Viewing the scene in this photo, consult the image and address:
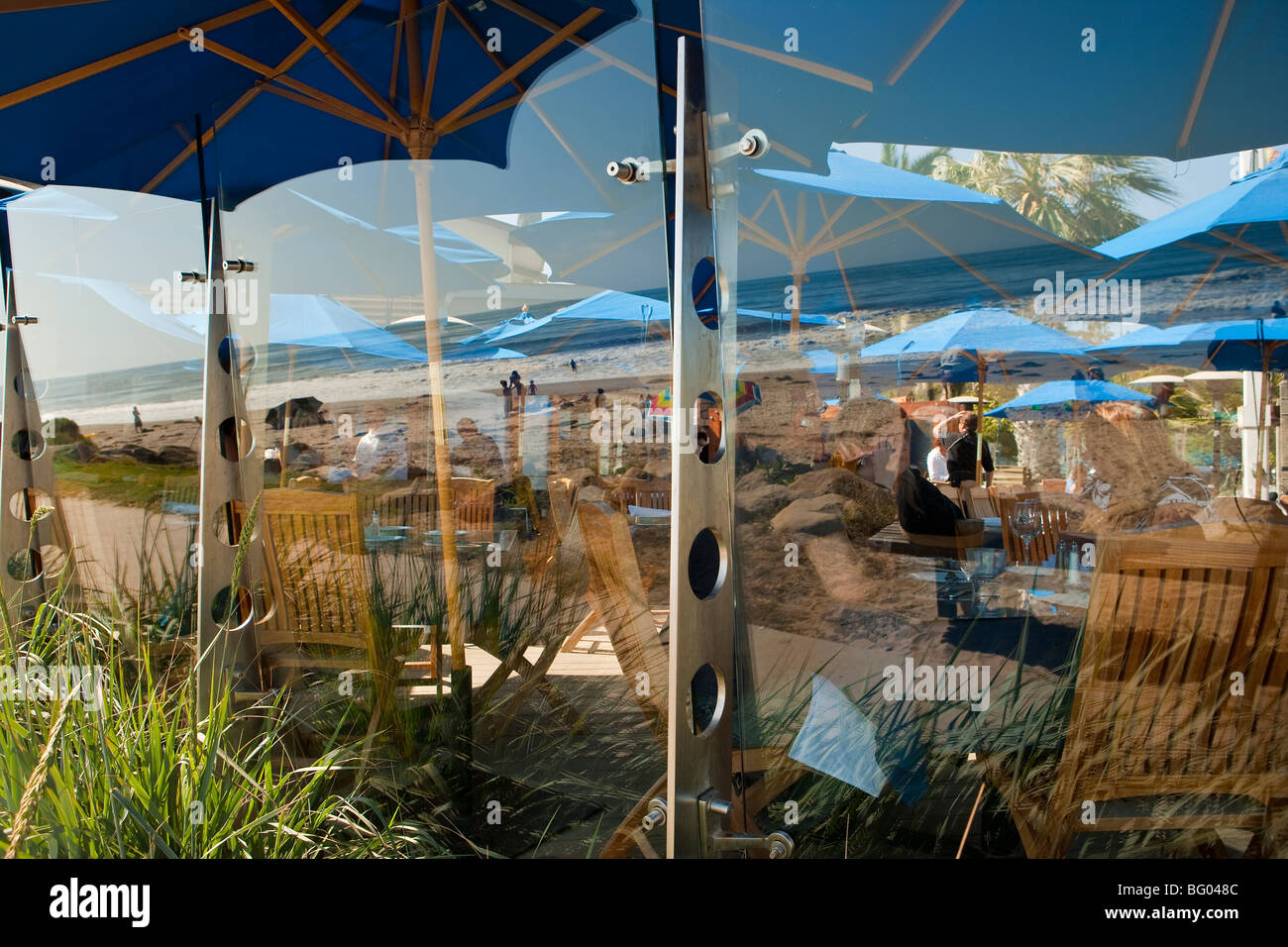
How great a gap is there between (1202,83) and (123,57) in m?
3.66

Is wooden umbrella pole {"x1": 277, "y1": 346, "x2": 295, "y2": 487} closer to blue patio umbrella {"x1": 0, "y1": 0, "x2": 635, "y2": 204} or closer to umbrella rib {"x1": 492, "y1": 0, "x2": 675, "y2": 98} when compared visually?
blue patio umbrella {"x1": 0, "y1": 0, "x2": 635, "y2": 204}

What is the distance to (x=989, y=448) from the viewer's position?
1920mm

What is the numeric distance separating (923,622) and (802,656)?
0.30 m

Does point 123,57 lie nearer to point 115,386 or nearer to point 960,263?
point 115,386

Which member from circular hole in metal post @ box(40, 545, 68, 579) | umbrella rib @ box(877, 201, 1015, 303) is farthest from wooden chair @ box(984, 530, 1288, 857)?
circular hole in metal post @ box(40, 545, 68, 579)

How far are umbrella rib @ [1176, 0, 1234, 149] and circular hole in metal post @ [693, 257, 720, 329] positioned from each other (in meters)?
1.15

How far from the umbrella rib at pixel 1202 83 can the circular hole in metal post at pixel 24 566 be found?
562 cm

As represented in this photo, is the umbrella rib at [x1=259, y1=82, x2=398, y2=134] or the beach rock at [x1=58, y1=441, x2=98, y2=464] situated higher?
the umbrella rib at [x1=259, y1=82, x2=398, y2=134]

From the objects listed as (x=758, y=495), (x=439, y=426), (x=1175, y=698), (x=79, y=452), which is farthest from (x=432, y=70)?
(x=79, y=452)

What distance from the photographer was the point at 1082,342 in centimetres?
191

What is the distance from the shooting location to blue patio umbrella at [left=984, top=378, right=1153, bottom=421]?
1.89 m

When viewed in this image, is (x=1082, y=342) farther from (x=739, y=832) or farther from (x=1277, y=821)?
(x=739, y=832)

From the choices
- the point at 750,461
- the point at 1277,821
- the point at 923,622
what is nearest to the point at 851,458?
the point at 750,461

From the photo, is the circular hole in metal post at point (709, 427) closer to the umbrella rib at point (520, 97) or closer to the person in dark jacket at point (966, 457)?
the person in dark jacket at point (966, 457)
